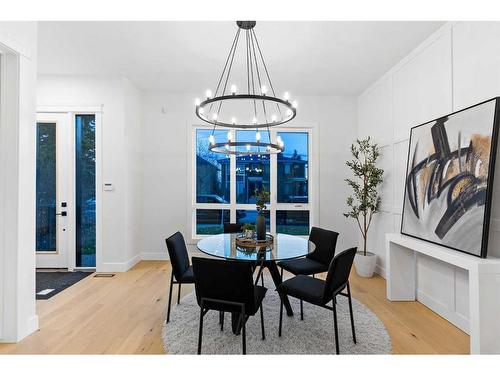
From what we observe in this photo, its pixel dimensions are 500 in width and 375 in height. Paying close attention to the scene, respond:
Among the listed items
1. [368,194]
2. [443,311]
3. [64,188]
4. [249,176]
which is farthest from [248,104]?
[443,311]

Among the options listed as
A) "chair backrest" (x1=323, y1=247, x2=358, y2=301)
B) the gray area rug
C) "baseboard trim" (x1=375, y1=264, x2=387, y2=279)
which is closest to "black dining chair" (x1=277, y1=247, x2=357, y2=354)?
"chair backrest" (x1=323, y1=247, x2=358, y2=301)

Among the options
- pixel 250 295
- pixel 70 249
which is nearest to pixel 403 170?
pixel 250 295

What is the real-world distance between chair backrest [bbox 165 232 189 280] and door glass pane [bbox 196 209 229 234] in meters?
1.94

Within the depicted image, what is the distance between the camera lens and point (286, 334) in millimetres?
2229

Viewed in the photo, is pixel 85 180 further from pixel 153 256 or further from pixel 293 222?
pixel 293 222

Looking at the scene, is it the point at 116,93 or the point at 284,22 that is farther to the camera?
the point at 116,93

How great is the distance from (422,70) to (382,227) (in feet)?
6.80

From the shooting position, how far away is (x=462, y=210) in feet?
7.12

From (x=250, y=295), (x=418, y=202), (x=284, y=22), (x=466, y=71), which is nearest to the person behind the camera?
(x=250, y=295)

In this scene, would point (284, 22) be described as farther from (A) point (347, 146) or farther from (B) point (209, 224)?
(B) point (209, 224)

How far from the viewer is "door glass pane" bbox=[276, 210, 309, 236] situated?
4.61 metres

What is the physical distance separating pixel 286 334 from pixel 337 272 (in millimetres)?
761

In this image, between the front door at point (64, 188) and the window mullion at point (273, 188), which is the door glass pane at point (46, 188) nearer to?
the front door at point (64, 188)

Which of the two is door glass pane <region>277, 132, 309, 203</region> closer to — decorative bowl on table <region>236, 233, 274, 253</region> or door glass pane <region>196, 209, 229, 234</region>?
door glass pane <region>196, 209, 229, 234</region>
